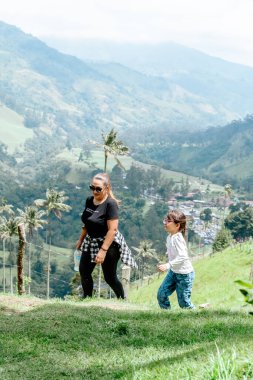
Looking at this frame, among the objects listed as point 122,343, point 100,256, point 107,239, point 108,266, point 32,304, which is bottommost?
point 32,304

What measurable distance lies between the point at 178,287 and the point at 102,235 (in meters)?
1.79

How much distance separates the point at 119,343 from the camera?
754 cm

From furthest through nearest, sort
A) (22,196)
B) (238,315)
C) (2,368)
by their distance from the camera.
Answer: (22,196)
(238,315)
(2,368)

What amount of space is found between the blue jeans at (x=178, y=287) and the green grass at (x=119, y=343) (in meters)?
0.73

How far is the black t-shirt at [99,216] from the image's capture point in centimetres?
1018

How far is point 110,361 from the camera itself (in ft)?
21.6

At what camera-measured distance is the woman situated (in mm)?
10133

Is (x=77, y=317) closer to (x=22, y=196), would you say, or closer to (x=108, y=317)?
(x=108, y=317)

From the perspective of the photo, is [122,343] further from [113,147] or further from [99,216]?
[113,147]

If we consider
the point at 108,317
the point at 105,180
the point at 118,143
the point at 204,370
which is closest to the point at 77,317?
the point at 108,317

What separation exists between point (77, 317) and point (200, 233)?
147 metres

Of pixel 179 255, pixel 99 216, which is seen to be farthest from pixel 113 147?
pixel 179 255

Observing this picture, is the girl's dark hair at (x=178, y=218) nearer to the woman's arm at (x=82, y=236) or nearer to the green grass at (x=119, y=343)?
the green grass at (x=119, y=343)

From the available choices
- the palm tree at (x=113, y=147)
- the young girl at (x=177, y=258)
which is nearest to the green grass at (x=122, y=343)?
the young girl at (x=177, y=258)
